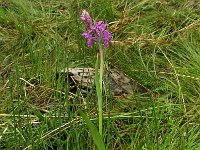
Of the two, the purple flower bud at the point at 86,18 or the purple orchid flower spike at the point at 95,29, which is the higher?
the purple flower bud at the point at 86,18

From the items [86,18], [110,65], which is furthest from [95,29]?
[110,65]

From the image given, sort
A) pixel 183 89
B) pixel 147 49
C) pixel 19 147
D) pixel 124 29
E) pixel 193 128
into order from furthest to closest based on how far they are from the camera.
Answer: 1. pixel 124 29
2. pixel 147 49
3. pixel 183 89
4. pixel 193 128
5. pixel 19 147

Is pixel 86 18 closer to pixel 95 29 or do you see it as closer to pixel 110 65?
pixel 95 29

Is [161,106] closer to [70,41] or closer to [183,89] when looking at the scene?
[183,89]

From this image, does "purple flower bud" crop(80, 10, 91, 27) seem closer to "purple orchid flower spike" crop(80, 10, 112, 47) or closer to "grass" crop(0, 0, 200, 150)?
"purple orchid flower spike" crop(80, 10, 112, 47)

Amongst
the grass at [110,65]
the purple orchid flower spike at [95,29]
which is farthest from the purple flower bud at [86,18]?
the grass at [110,65]

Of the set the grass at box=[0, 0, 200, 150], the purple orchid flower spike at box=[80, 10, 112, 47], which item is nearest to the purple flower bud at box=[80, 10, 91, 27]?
the purple orchid flower spike at box=[80, 10, 112, 47]

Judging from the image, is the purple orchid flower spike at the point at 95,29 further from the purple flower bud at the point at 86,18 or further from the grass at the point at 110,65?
the grass at the point at 110,65

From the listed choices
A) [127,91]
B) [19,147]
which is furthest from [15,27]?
[19,147]
